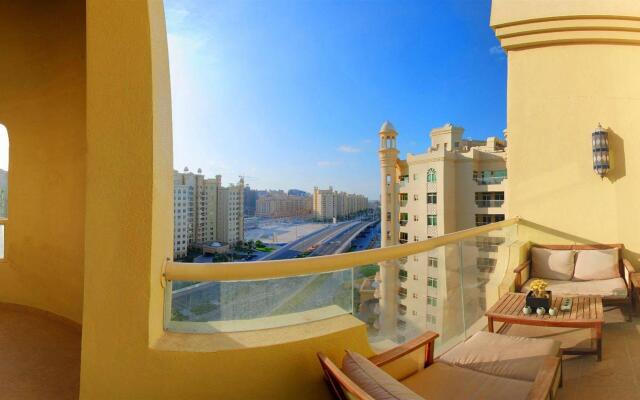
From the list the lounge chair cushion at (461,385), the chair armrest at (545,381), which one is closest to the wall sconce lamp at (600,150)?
the chair armrest at (545,381)

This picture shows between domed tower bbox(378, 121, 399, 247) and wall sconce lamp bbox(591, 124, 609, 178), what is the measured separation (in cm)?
2477

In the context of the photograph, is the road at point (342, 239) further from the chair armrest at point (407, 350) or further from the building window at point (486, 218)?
the chair armrest at point (407, 350)

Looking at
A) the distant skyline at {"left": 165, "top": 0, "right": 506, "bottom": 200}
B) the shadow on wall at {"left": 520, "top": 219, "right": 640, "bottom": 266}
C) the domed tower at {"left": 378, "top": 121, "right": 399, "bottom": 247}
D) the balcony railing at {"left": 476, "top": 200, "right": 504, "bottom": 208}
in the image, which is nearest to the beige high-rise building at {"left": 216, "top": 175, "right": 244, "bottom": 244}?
the distant skyline at {"left": 165, "top": 0, "right": 506, "bottom": 200}

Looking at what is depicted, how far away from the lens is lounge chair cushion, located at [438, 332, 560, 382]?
2225 millimetres

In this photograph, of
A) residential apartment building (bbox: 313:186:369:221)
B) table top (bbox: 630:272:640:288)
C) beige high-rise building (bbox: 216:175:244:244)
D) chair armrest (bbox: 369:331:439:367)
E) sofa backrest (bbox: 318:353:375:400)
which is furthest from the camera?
residential apartment building (bbox: 313:186:369:221)

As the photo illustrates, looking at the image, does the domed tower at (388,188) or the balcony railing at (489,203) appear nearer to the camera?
the balcony railing at (489,203)

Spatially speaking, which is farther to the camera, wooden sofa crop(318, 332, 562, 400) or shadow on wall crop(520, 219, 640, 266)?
shadow on wall crop(520, 219, 640, 266)

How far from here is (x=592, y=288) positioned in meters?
4.26

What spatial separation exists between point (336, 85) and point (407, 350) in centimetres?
4131

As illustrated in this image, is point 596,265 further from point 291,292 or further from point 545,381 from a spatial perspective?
point 291,292

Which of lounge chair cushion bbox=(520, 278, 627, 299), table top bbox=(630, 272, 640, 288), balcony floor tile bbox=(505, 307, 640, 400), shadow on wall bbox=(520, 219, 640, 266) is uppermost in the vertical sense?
shadow on wall bbox=(520, 219, 640, 266)

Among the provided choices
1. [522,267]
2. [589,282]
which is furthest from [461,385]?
[589,282]

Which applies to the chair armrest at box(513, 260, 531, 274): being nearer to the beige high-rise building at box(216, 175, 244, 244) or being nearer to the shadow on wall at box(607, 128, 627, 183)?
the shadow on wall at box(607, 128, 627, 183)

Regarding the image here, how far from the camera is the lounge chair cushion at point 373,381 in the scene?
4.40 ft
